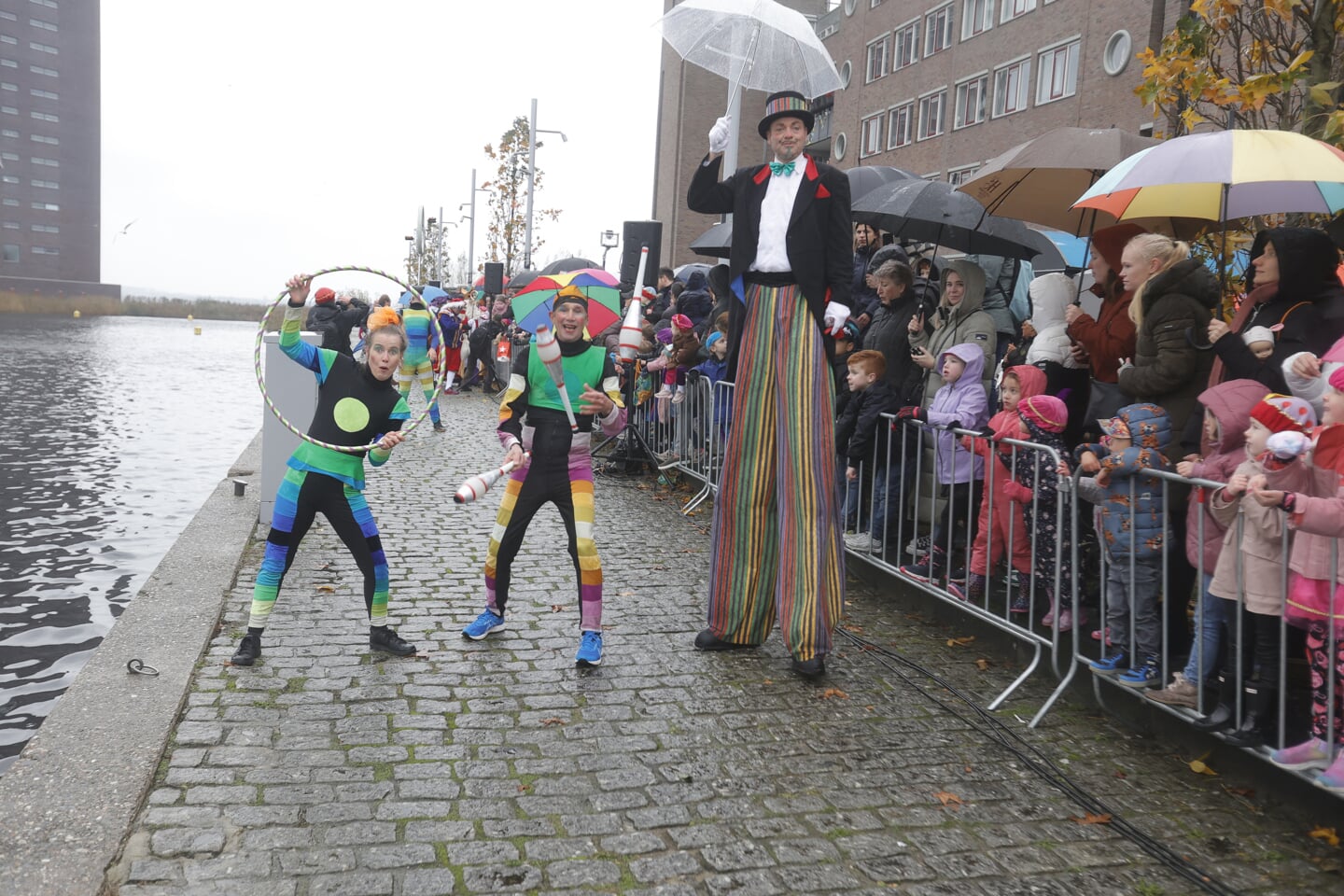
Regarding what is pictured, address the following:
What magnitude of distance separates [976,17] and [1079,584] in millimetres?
43657

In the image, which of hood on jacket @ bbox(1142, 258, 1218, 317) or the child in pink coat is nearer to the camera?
hood on jacket @ bbox(1142, 258, 1218, 317)

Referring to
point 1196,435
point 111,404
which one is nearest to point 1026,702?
point 1196,435

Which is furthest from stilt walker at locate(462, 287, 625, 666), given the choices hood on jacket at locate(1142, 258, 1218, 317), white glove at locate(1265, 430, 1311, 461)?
white glove at locate(1265, 430, 1311, 461)

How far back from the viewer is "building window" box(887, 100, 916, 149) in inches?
1943

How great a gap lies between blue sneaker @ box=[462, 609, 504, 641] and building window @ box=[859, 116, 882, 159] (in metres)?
49.6

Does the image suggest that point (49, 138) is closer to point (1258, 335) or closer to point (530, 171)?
point (530, 171)

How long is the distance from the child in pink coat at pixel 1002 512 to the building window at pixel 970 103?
4033cm

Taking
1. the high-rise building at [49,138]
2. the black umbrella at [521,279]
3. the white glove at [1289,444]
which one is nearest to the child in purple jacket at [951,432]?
the white glove at [1289,444]

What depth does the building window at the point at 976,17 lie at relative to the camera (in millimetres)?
42906

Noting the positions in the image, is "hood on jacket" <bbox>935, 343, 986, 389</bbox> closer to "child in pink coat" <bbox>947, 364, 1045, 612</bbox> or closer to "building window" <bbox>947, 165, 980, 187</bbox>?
"child in pink coat" <bbox>947, 364, 1045, 612</bbox>

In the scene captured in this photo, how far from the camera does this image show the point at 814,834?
12.7 ft

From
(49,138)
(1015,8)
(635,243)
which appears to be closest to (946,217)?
(635,243)

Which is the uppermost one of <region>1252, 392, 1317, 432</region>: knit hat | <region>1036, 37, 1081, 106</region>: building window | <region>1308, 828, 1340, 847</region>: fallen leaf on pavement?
<region>1036, 37, 1081, 106</region>: building window

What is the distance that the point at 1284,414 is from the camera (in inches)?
156
